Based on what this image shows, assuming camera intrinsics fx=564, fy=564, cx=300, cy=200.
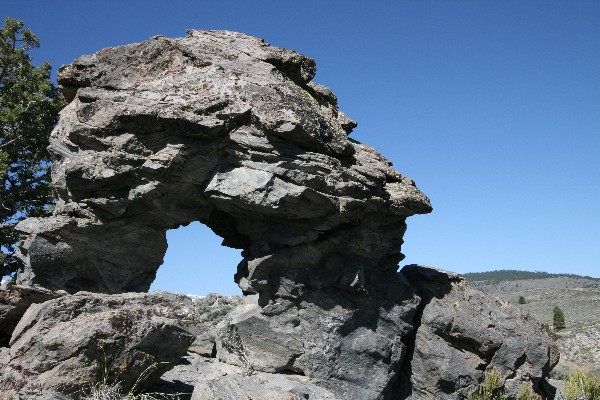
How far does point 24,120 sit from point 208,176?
18252 millimetres

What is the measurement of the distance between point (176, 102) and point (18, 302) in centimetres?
706

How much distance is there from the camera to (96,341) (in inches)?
499

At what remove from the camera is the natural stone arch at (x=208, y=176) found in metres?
15.6

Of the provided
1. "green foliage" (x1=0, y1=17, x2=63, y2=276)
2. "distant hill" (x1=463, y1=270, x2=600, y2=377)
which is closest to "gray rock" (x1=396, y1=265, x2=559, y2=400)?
"distant hill" (x1=463, y1=270, x2=600, y2=377)

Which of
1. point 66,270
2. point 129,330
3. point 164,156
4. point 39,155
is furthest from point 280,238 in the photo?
point 39,155

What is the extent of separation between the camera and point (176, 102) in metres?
15.7

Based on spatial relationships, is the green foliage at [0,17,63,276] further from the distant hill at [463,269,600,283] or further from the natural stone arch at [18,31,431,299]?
the distant hill at [463,269,600,283]

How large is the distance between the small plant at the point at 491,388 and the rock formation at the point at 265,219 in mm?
250

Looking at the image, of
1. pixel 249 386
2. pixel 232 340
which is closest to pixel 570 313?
A: pixel 232 340

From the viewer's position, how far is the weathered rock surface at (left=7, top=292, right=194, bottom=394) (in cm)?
1244

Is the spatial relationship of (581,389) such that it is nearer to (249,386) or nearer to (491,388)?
(491,388)

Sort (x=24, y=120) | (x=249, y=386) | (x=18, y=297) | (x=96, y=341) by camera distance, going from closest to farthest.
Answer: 1. (x=96, y=341)
2. (x=249, y=386)
3. (x=18, y=297)
4. (x=24, y=120)

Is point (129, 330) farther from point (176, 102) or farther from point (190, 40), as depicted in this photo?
point (190, 40)

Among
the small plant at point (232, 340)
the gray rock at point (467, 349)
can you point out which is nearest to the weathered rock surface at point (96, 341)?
the small plant at point (232, 340)
